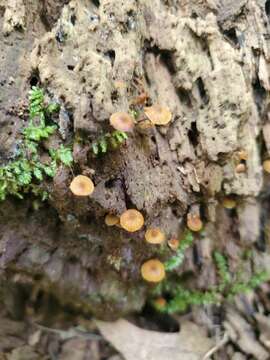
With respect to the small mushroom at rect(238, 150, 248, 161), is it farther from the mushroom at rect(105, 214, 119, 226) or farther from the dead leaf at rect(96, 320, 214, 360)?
the dead leaf at rect(96, 320, 214, 360)

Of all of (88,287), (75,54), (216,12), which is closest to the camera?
(75,54)

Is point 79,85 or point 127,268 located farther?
point 127,268

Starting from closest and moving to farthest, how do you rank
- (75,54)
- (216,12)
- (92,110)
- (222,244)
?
(92,110), (75,54), (216,12), (222,244)

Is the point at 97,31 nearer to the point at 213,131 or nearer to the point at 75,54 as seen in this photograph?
the point at 75,54

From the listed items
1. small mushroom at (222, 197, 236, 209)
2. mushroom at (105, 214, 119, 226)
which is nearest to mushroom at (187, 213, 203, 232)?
small mushroom at (222, 197, 236, 209)

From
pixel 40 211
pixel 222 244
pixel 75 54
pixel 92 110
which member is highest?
pixel 75 54

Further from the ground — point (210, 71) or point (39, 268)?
point (210, 71)

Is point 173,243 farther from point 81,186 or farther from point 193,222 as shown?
point 81,186

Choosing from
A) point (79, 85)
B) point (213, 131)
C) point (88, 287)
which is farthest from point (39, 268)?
point (213, 131)
